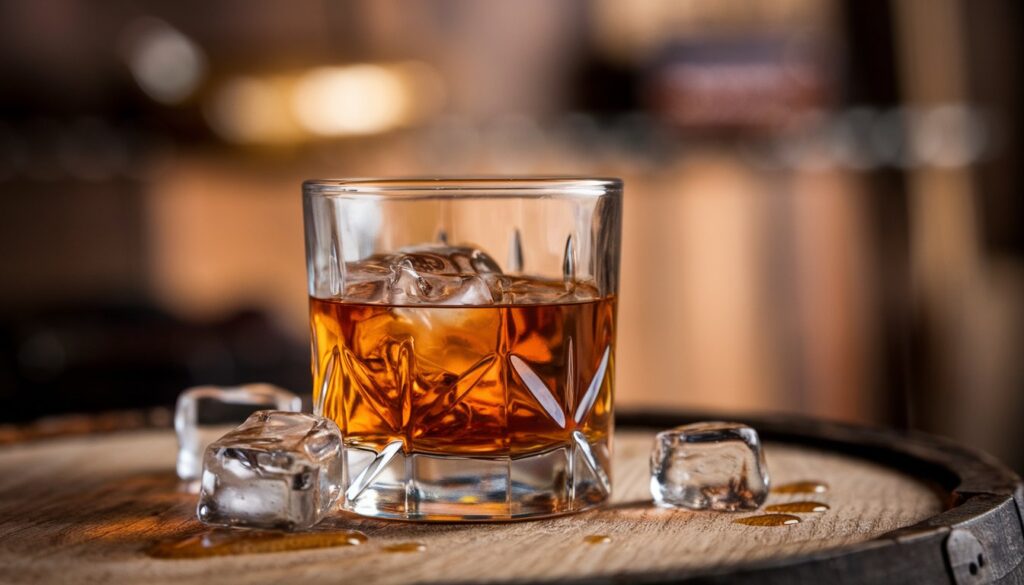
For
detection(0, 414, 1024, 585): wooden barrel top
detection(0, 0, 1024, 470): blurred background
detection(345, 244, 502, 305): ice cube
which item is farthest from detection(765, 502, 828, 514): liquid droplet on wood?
detection(0, 0, 1024, 470): blurred background

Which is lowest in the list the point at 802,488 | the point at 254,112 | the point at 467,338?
the point at 802,488

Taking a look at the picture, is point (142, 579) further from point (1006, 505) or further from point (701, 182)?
point (701, 182)

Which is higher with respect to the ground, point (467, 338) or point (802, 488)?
point (467, 338)

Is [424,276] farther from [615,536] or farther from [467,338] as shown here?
[615,536]

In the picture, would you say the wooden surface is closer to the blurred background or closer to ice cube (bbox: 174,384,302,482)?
ice cube (bbox: 174,384,302,482)

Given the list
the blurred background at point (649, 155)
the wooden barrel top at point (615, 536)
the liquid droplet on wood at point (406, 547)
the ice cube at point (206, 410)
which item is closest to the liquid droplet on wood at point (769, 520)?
the wooden barrel top at point (615, 536)

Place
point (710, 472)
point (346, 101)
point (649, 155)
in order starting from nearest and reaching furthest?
1. point (710, 472)
2. point (346, 101)
3. point (649, 155)

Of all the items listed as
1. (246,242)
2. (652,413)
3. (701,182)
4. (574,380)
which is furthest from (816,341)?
Result: (574,380)

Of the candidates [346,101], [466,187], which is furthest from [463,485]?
[346,101]

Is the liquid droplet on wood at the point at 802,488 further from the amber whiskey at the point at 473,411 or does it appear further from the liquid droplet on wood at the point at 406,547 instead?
the liquid droplet on wood at the point at 406,547
